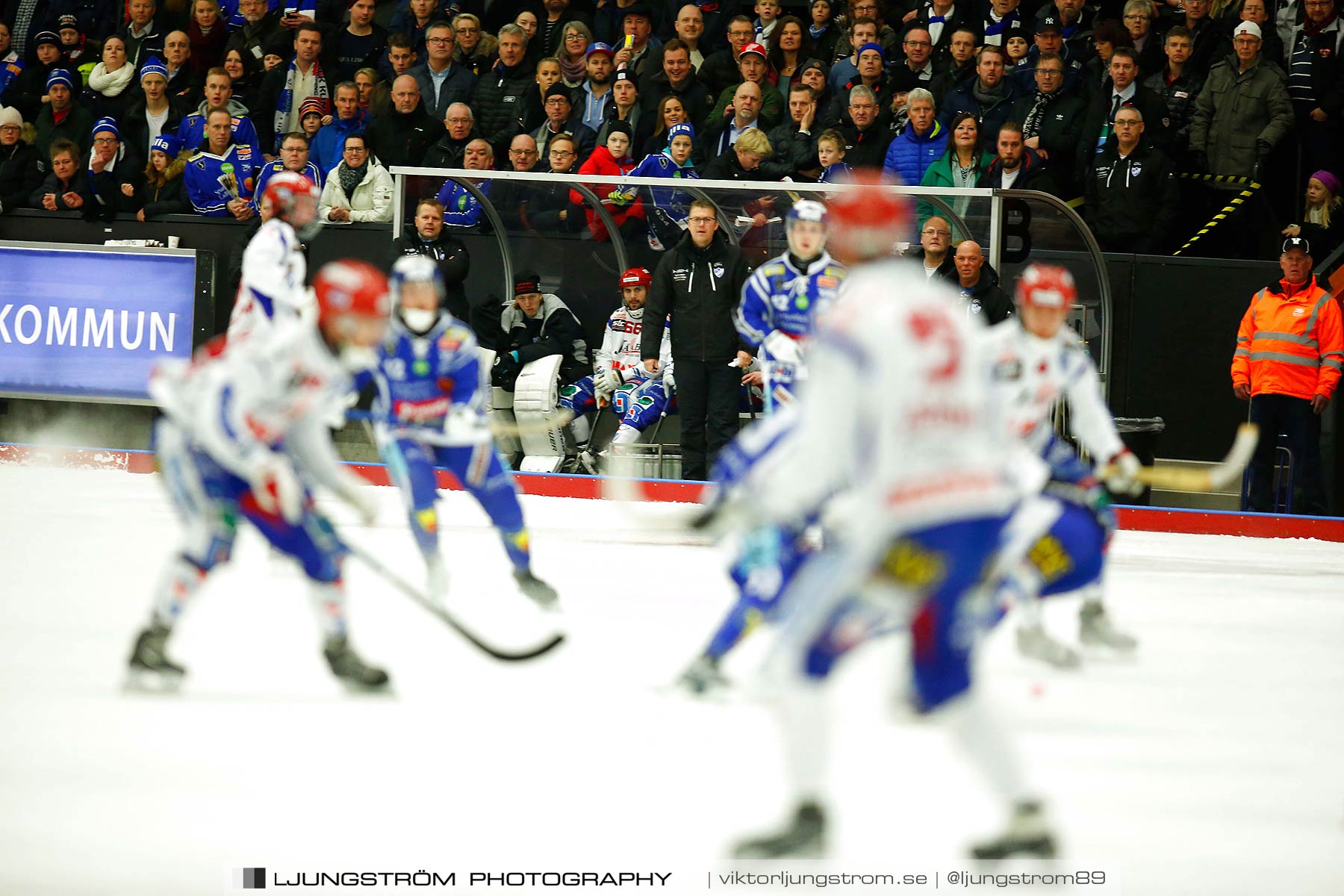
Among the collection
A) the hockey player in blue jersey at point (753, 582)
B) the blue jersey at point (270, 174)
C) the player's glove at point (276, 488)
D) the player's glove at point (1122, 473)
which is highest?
the blue jersey at point (270, 174)

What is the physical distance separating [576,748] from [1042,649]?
7.62 feet

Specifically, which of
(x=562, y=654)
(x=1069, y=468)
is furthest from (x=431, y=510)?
(x=1069, y=468)

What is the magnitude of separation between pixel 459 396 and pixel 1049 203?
18.5ft

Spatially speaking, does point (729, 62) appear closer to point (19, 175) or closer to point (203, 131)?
point (203, 131)

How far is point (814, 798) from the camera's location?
11.8ft

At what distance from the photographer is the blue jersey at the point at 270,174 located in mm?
12047

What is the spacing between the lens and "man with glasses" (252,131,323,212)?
38.9 ft

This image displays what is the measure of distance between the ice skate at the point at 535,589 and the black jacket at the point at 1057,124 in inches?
229

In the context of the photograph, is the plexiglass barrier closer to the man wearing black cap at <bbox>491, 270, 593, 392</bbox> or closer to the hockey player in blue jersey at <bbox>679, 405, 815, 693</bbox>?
the man wearing black cap at <bbox>491, 270, 593, 392</bbox>

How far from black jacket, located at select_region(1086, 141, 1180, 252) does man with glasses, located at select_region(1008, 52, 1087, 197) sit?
0.26 metres

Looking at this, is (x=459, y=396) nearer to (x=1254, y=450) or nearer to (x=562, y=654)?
(x=562, y=654)

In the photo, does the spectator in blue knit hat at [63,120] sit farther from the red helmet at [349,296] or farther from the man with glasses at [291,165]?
the red helmet at [349,296]

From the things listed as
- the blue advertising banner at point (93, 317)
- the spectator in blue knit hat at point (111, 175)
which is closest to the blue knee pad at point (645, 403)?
the blue advertising banner at point (93, 317)

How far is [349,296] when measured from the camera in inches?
179
